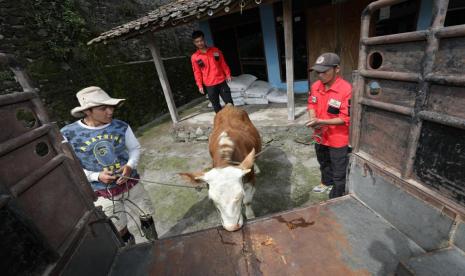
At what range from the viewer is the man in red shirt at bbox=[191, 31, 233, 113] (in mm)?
6055

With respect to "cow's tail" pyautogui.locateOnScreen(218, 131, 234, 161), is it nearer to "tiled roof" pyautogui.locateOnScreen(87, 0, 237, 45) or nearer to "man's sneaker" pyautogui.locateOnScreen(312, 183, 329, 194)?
"man's sneaker" pyautogui.locateOnScreen(312, 183, 329, 194)

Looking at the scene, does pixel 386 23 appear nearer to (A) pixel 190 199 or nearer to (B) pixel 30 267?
(A) pixel 190 199

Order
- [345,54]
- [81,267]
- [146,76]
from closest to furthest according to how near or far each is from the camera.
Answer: [81,267], [345,54], [146,76]

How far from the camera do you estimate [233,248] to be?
1928 mm

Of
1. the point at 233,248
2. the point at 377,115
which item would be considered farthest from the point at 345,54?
the point at 233,248

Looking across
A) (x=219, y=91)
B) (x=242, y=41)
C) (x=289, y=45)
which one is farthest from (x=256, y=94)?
(x=242, y=41)

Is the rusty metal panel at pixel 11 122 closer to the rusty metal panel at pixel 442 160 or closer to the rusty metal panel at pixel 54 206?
the rusty metal panel at pixel 54 206

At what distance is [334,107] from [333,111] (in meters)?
0.05

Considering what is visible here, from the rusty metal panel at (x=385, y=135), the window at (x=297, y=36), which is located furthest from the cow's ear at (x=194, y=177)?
the window at (x=297, y=36)

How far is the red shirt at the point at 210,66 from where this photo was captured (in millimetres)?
6086

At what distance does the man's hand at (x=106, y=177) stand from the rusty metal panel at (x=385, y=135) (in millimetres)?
2525

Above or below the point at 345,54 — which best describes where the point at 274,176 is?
below

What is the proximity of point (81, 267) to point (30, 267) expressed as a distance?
1.32 feet

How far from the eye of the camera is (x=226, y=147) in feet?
10.2
